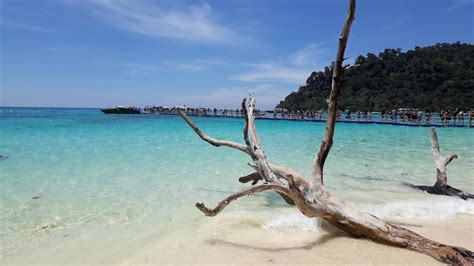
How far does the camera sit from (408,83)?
67000 mm

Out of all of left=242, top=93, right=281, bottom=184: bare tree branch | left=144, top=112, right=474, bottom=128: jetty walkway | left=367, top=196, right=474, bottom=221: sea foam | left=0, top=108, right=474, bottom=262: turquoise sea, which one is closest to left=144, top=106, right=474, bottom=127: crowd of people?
left=144, top=112, right=474, bottom=128: jetty walkway

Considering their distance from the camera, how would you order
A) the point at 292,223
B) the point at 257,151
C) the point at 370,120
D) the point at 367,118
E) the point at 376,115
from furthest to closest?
the point at 376,115 < the point at 367,118 < the point at 370,120 < the point at 257,151 < the point at 292,223

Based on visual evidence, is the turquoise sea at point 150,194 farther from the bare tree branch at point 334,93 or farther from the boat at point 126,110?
the boat at point 126,110

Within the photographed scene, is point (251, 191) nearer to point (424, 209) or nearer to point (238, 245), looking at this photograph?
point (238, 245)

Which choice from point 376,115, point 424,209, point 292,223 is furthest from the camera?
point 376,115

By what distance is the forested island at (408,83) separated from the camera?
189ft

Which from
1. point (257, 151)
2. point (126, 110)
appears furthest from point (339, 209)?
point (126, 110)

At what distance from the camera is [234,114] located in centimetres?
5447

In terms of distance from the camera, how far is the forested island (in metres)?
57.6

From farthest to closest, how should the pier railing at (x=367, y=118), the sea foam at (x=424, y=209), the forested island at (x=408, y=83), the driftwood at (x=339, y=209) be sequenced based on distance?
the forested island at (x=408, y=83)
the pier railing at (x=367, y=118)
the sea foam at (x=424, y=209)
the driftwood at (x=339, y=209)

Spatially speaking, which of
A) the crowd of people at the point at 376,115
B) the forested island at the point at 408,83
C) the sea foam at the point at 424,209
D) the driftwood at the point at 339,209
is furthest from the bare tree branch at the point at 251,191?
the forested island at the point at 408,83

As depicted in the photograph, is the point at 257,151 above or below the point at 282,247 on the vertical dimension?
above

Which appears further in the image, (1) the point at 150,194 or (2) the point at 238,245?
(1) the point at 150,194

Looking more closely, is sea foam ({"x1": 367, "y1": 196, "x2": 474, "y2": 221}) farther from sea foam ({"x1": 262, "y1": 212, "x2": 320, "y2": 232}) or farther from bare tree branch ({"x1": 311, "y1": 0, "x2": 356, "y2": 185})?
bare tree branch ({"x1": 311, "y1": 0, "x2": 356, "y2": 185})
